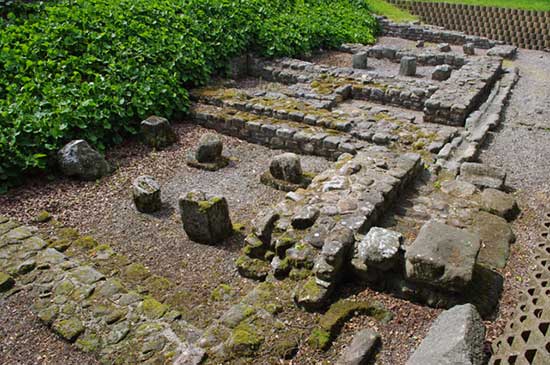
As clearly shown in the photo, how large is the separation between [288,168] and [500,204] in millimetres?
3400

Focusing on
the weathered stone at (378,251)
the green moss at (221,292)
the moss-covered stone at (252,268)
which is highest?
the weathered stone at (378,251)

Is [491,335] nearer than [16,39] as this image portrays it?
Yes

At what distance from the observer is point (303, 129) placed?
9.88 meters

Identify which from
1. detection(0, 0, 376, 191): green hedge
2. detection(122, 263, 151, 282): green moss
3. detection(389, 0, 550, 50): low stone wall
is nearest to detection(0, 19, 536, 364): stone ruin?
detection(122, 263, 151, 282): green moss

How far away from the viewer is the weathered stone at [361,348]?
4.14m

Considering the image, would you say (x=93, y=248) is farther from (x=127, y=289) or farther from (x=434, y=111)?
(x=434, y=111)

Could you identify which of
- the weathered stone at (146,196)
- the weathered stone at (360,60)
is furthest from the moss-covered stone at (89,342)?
the weathered stone at (360,60)

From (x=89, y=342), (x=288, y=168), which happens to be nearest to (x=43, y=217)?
(x=89, y=342)

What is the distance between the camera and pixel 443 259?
4609mm

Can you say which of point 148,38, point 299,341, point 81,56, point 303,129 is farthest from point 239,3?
point 299,341

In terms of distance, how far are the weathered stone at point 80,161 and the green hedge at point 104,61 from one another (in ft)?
1.03

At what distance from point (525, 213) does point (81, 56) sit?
965 cm

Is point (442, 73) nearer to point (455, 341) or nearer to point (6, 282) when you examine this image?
point (455, 341)

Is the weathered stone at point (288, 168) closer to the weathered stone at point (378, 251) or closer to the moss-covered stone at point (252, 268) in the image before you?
the moss-covered stone at point (252, 268)
